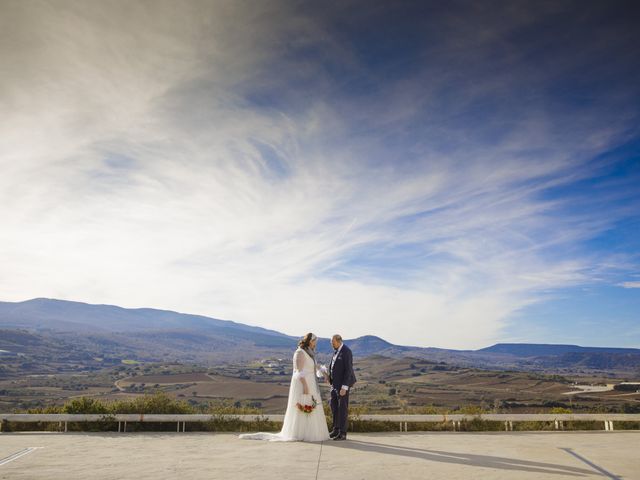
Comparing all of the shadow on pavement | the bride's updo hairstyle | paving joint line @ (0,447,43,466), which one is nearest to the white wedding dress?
the bride's updo hairstyle

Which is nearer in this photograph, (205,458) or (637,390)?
(205,458)

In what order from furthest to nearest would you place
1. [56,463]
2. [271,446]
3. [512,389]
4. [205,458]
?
[512,389] → [271,446] → [205,458] → [56,463]

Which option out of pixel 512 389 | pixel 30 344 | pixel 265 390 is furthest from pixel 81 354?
pixel 512 389

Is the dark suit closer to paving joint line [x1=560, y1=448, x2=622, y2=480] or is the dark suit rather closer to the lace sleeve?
the lace sleeve

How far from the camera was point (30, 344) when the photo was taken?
602 feet

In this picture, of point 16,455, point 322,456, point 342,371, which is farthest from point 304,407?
point 16,455

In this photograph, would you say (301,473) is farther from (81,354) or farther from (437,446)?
(81,354)

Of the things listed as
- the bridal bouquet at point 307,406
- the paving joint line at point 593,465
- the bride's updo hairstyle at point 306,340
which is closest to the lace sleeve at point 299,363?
the bride's updo hairstyle at point 306,340

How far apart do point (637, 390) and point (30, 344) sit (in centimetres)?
19376

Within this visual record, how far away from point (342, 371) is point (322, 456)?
249 centimetres

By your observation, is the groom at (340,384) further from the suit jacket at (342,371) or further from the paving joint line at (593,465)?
the paving joint line at (593,465)

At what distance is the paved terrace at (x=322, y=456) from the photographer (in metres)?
7.08

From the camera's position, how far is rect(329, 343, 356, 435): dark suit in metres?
10.5

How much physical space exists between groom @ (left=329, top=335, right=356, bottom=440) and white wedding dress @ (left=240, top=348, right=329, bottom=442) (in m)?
0.28
